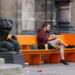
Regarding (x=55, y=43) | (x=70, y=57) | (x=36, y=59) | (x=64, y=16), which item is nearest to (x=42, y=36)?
(x=55, y=43)

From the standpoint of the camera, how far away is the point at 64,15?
20.4 m

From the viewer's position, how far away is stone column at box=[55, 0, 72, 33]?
20.3 m

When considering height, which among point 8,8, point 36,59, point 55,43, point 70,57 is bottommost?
point 70,57

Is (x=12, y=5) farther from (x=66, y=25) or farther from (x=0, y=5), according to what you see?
(x=66, y=25)

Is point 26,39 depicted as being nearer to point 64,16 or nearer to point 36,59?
point 36,59

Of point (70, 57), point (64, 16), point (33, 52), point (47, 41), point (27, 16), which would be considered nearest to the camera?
point (33, 52)

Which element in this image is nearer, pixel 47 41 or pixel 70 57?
pixel 47 41

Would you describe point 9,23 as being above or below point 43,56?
above

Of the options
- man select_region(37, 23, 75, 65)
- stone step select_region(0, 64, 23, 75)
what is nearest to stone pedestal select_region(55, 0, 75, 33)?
man select_region(37, 23, 75, 65)

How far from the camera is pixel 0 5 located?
17.4m

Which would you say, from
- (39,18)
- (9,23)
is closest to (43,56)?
(9,23)

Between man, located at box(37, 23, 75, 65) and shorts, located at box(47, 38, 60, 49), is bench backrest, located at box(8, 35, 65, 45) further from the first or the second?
shorts, located at box(47, 38, 60, 49)

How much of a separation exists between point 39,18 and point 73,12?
3.68m

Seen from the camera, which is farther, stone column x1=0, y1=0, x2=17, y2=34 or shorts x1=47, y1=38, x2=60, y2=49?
stone column x1=0, y1=0, x2=17, y2=34
